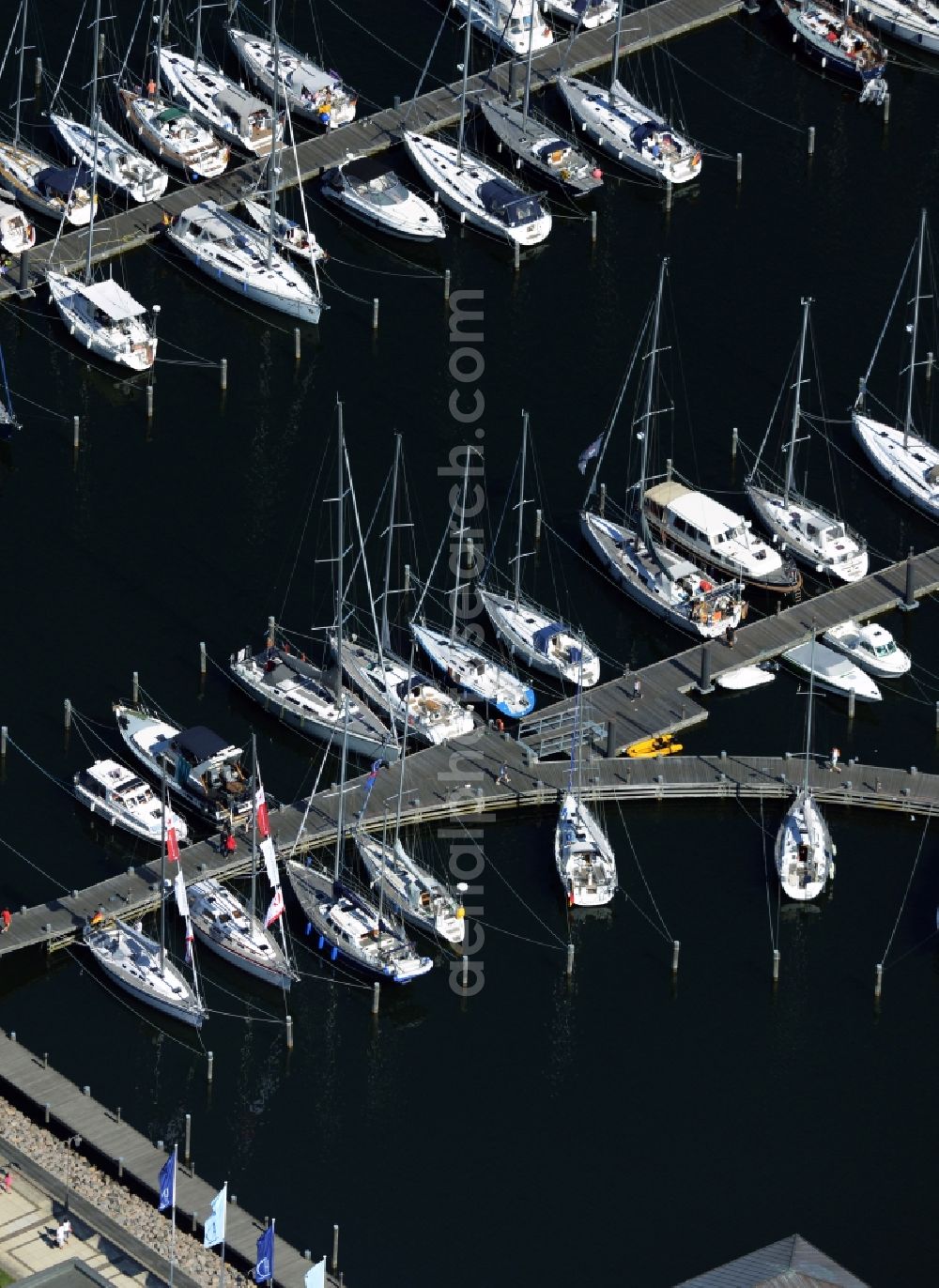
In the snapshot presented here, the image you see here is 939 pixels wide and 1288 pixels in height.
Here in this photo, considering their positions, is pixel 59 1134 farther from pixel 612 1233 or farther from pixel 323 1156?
pixel 612 1233

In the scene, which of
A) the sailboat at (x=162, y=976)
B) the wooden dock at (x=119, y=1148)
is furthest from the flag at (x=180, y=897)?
the wooden dock at (x=119, y=1148)

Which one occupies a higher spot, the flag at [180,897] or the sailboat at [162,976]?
the flag at [180,897]

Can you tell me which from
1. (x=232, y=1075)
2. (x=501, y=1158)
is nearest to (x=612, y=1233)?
(x=501, y=1158)

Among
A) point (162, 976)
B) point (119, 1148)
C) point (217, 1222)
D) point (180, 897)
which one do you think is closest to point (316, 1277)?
point (217, 1222)

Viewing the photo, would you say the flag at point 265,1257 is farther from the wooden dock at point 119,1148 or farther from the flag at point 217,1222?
the flag at point 217,1222

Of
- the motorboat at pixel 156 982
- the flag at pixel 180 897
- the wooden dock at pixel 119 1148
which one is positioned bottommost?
the wooden dock at pixel 119 1148

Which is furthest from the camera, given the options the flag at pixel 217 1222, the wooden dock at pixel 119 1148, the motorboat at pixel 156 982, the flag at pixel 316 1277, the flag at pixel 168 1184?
the motorboat at pixel 156 982

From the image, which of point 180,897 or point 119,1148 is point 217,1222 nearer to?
point 119,1148
